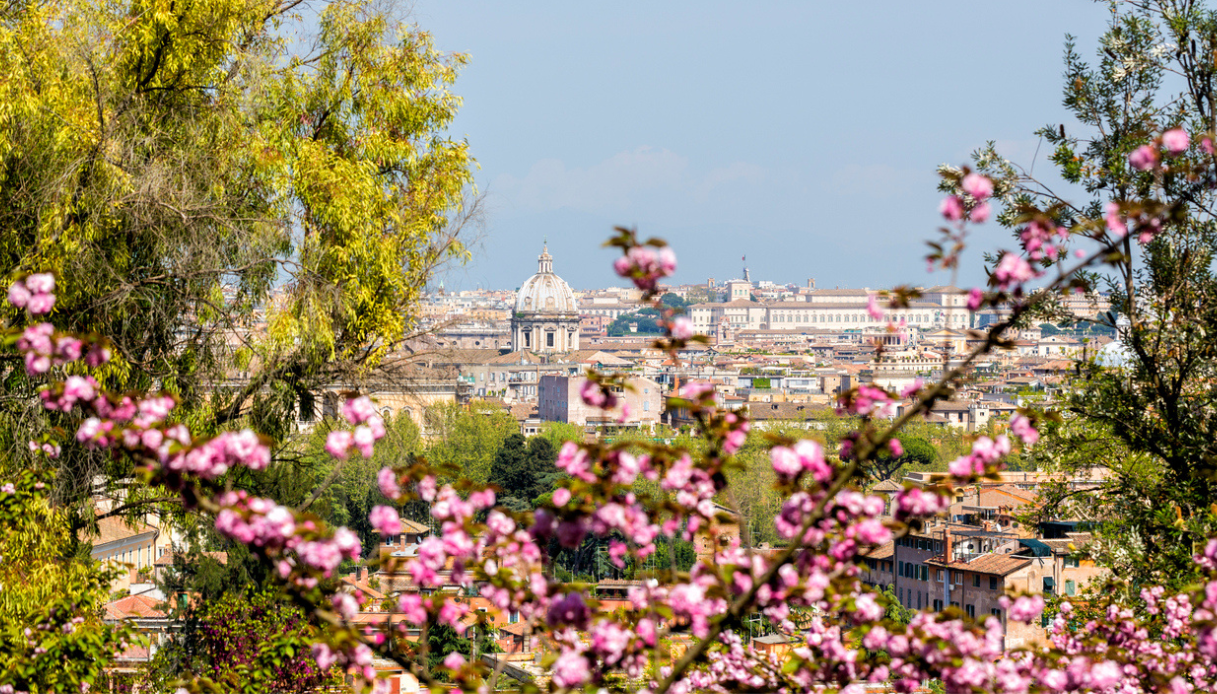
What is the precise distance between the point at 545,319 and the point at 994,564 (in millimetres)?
141304

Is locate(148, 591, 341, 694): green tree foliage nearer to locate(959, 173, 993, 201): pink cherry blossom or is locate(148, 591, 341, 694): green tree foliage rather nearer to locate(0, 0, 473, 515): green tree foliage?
locate(0, 0, 473, 515): green tree foliage

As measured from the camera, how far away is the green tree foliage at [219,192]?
828cm

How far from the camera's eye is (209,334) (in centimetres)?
919

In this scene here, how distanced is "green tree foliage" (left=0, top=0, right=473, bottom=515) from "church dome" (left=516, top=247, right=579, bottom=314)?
552ft

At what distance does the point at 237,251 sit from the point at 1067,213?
5.57 m

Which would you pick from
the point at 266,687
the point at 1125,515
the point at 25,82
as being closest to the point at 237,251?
the point at 25,82

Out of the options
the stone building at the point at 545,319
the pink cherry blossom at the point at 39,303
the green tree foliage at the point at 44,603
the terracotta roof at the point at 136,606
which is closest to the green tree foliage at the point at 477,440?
the terracotta roof at the point at 136,606

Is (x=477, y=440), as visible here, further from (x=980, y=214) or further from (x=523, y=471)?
(x=980, y=214)

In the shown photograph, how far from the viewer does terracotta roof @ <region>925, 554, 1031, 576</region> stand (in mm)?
36400

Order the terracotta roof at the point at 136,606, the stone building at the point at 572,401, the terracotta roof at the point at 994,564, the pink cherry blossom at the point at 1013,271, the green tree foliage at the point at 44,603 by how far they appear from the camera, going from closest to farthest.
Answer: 1. the pink cherry blossom at the point at 1013,271
2. the green tree foliage at the point at 44,603
3. the terracotta roof at the point at 136,606
4. the terracotta roof at the point at 994,564
5. the stone building at the point at 572,401

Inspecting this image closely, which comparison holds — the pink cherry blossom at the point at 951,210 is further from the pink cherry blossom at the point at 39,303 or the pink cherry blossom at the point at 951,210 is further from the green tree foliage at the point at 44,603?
the green tree foliage at the point at 44,603

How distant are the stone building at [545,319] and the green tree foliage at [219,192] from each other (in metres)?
164

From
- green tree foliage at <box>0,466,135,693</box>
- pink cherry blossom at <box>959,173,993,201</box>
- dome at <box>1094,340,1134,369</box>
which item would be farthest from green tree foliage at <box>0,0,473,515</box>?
pink cherry blossom at <box>959,173,993,201</box>

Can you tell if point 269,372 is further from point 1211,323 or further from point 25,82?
point 1211,323
